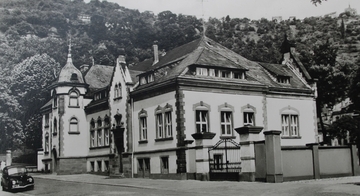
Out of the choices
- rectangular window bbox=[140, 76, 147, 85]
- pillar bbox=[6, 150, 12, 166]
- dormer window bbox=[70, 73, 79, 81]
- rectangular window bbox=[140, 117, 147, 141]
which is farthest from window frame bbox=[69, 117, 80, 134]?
rectangular window bbox=[140, 117, 147, 141]

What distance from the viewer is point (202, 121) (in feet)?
103

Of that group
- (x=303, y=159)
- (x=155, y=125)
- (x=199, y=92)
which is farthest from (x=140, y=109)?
(x=303, y=159)

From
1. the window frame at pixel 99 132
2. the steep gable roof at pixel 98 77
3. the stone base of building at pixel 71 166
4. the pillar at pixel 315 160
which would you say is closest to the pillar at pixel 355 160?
the pillar at pixel 315 160

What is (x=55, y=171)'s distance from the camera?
145 feet

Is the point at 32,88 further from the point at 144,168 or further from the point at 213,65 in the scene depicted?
the point at 213,65

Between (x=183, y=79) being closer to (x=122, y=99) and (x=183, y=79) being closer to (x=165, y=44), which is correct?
(x=122, y=99)

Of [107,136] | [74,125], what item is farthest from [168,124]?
[74,125]

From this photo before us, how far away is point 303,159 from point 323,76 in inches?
1193

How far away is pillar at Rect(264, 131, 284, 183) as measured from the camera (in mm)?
22578

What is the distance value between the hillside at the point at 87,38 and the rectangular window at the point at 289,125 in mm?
7148

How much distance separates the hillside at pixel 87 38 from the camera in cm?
2853

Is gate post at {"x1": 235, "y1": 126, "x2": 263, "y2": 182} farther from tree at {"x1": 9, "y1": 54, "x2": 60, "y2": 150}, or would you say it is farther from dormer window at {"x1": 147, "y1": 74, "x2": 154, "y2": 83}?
tree at {"x1": 9, "y1": 54, "x2": 60, "y2": 150}

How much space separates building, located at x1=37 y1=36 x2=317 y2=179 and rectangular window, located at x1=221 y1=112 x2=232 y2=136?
2.9 inches

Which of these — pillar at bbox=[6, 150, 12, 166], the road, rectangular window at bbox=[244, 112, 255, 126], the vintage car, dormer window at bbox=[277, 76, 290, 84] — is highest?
dormer window at bbox=[277, 76, 290, 84]
